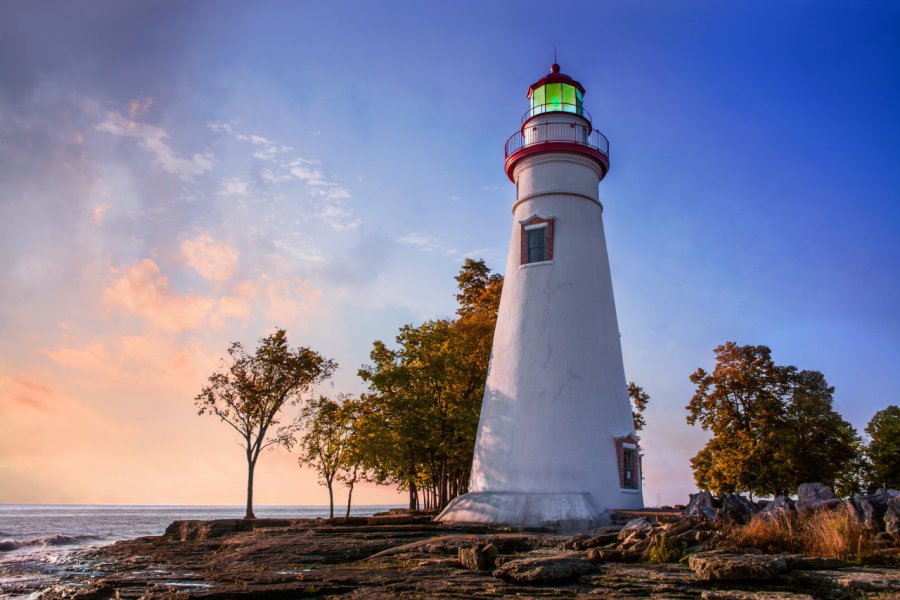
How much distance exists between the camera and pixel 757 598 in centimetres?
802

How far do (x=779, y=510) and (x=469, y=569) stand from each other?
7432mm

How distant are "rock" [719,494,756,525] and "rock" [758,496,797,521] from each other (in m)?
0.49

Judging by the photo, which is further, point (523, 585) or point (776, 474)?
point (776, 474)

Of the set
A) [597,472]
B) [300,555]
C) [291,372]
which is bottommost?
[300,555]

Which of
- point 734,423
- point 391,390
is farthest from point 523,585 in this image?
point 734,423

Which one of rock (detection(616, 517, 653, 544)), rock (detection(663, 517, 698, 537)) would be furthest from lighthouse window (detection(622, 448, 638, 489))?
rock (detection(616, 517, 653, 544))

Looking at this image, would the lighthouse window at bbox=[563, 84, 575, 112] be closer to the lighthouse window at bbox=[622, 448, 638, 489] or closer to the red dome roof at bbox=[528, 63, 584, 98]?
the red dome roof at bbox=[528, 63, 584, 98]

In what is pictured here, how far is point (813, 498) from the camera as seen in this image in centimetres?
1558

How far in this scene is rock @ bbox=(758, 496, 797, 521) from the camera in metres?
13.7

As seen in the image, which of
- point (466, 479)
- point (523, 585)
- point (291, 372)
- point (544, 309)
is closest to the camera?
point (523, 585)

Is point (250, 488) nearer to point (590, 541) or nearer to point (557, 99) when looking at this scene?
point (590, 541)

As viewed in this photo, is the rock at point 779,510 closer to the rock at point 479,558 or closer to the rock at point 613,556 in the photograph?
the rock at point 613,556

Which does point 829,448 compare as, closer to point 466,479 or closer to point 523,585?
point 466,479

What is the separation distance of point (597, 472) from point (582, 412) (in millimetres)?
1759
